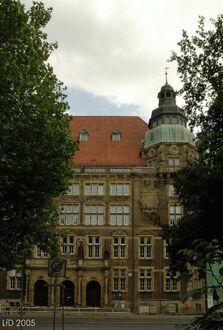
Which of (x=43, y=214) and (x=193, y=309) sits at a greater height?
(x=43, y=214)

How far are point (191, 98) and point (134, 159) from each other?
103 ft

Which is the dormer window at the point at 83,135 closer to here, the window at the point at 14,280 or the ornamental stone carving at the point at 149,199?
the ornamental stone carving at the point at 149,199

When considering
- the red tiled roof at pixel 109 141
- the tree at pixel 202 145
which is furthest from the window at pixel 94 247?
the tree at pixel 202 145

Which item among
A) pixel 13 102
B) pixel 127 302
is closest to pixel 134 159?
pixel 127 302

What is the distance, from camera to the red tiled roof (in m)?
Result: 52.2

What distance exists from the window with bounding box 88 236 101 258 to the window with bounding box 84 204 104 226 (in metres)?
1.49

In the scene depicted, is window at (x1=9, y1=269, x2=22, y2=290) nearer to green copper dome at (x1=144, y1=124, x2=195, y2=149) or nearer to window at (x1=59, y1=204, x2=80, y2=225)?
window at (x1=59, y1=204, x2=80, y2=225)

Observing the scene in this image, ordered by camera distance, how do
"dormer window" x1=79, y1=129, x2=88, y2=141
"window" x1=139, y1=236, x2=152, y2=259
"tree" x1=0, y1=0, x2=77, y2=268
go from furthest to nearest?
1. "dormer window" x1=79, y1=129, x2=88, y2=141
2. "window" x1=139, y1=236, x2=152, y2=259
3. "tree" x1=0, y1=0, x2=77, y2=268

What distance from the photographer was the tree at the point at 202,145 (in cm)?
1881

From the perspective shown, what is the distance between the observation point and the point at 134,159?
173ft

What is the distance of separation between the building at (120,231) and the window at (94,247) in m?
0.08

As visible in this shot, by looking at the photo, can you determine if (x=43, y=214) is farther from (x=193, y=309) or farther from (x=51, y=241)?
(x=193, y=309)

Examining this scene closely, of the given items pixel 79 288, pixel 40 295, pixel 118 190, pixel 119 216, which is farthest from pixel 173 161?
pixel 40 295

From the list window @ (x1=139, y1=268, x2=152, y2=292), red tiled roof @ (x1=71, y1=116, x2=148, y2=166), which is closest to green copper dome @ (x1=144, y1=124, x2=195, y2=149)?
red tiled roof @ (x1=71, y1=116, x2=148, y2=166)
